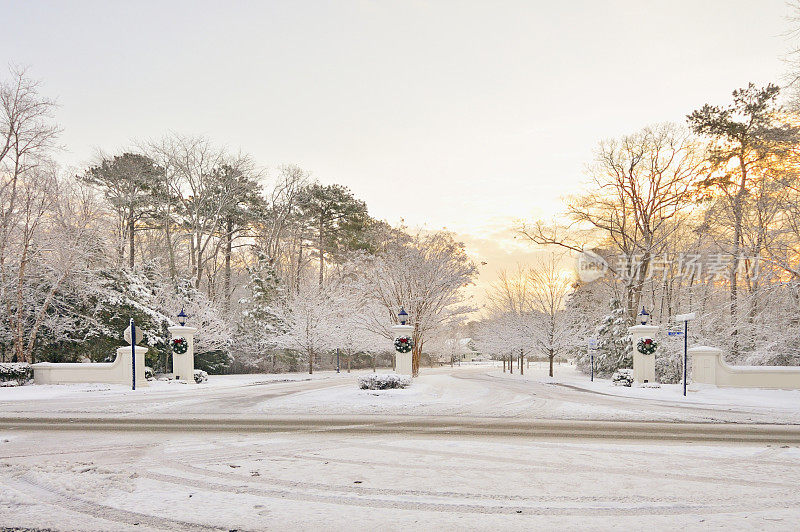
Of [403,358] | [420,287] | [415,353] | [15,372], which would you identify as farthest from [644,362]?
[15,372]

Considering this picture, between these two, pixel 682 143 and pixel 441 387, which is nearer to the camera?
pixel 441 387

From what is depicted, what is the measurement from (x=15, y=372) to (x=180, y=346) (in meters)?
6.78

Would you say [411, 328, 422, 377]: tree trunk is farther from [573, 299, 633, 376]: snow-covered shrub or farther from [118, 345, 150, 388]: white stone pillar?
[573, 299, 633, 376]: snow-covered shrub

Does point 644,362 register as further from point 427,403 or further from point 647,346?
point 427,403

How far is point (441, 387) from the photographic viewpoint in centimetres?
1961

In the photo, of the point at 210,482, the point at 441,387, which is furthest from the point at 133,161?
the point at 210,482

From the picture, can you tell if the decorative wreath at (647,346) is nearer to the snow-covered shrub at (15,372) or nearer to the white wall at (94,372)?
the white wall at (94,372)

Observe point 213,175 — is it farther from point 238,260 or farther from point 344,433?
point 344,433

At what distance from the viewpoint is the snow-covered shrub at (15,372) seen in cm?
2225

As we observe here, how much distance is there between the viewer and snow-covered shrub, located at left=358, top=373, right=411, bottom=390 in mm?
18047

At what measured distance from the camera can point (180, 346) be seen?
2658 cm

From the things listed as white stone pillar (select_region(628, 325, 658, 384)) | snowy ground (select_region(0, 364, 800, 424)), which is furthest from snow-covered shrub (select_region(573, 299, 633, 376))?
snowy ground (select_region(0, 364, 800, 424))

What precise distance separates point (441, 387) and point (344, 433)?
915 cm

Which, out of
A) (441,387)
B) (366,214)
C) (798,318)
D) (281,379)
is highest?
(366,214)
